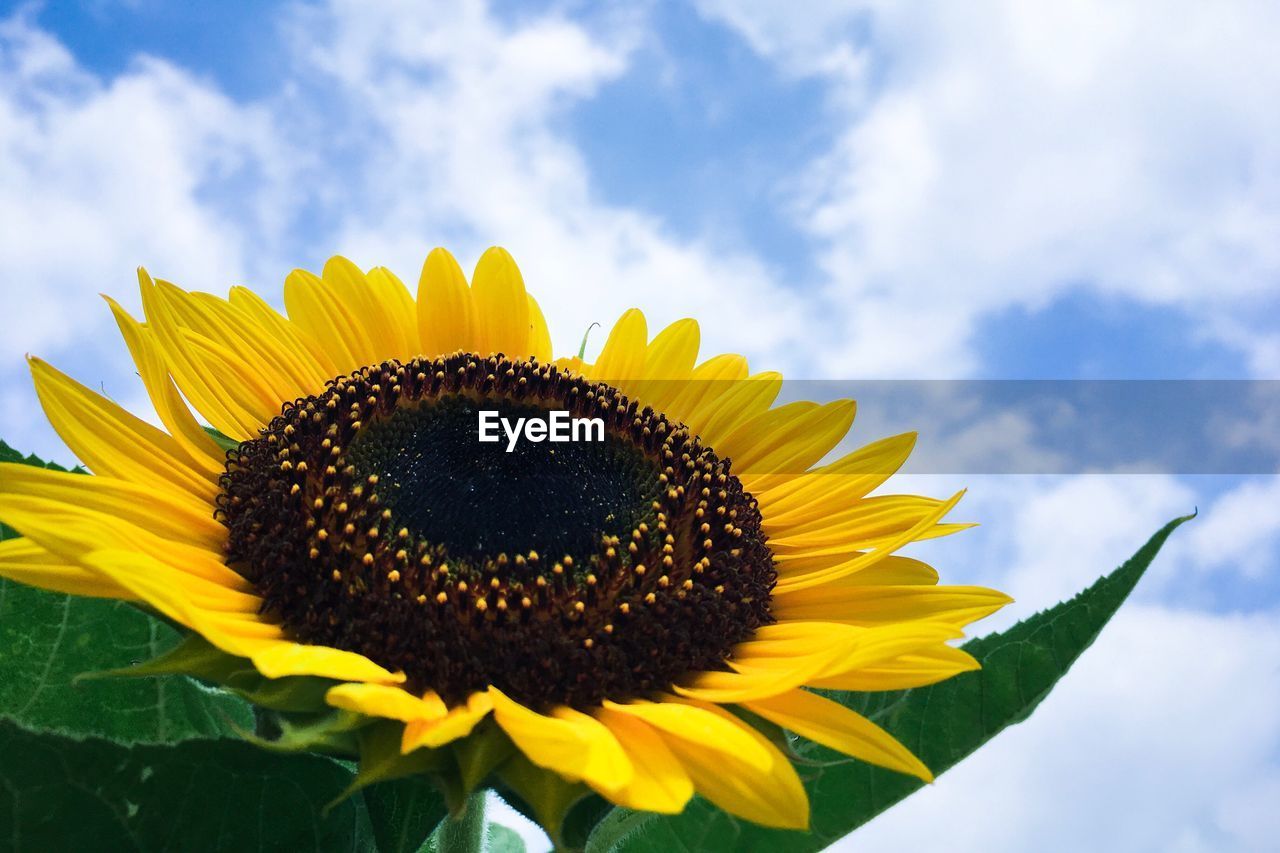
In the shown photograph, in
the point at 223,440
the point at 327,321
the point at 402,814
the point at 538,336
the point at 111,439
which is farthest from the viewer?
the point at 538,336

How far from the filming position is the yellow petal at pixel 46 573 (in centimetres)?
171

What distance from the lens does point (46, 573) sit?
1.72 metres

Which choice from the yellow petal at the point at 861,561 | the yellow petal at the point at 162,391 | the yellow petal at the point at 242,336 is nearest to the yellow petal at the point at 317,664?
the yellow petal at the point at 162,391

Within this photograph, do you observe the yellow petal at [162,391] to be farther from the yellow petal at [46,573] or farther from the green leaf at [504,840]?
the green leaf at [504,840]

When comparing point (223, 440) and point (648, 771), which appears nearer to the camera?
point (648, 771)

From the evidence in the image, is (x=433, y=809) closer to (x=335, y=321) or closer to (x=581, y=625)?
(x=581, y=625)

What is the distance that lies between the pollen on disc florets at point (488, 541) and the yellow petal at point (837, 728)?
0.73 ft

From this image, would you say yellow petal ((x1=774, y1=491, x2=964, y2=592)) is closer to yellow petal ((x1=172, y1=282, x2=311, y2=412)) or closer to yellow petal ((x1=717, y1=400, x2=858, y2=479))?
yellow petal ((x1=717, y1=400, x2=858, y2=479))

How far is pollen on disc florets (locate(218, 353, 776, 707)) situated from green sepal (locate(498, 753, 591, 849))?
0.18 m

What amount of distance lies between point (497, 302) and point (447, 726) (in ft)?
5.03

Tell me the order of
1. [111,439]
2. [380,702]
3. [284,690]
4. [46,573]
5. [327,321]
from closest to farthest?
[380,702]
[284,690]
[46,573]
[111,439]
[327,321]

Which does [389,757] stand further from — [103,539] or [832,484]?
[832,484]

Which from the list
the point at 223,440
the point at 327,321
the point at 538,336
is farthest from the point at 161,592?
the point at 538,336

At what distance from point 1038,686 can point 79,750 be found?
1.37 m
